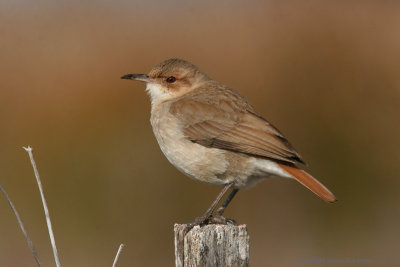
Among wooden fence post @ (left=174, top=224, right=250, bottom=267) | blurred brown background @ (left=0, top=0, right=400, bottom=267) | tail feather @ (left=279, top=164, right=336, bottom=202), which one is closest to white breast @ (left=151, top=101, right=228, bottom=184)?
tail feather @ (left=279, top=164, right=336, bottom=202)

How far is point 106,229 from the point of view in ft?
30.9

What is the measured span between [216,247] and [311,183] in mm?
1345

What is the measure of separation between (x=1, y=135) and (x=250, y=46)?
411 centimetres

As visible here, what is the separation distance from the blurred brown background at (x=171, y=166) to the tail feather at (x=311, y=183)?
3.92m

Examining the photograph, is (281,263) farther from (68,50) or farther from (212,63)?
(68,50)

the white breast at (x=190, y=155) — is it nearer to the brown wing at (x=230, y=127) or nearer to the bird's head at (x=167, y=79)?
the brown wing at (x=230, y=127)

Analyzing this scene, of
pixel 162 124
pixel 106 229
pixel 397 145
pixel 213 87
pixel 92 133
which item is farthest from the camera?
pixel 397 145

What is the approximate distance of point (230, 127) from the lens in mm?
5984

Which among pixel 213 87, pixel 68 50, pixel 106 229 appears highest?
pixel 68 50

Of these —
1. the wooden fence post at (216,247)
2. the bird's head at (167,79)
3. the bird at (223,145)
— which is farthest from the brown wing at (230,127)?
the wooden fence post at (216,247)

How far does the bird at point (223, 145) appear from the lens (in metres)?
5.69

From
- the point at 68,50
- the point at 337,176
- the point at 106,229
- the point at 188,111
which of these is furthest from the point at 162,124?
the point at 68,50

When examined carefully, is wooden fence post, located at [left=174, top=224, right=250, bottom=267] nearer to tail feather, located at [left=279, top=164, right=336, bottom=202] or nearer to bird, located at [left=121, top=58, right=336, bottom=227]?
bird, located at [left=121, top=58, right=336, bottom=227]

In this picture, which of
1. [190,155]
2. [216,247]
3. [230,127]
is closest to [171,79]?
[230,127]
